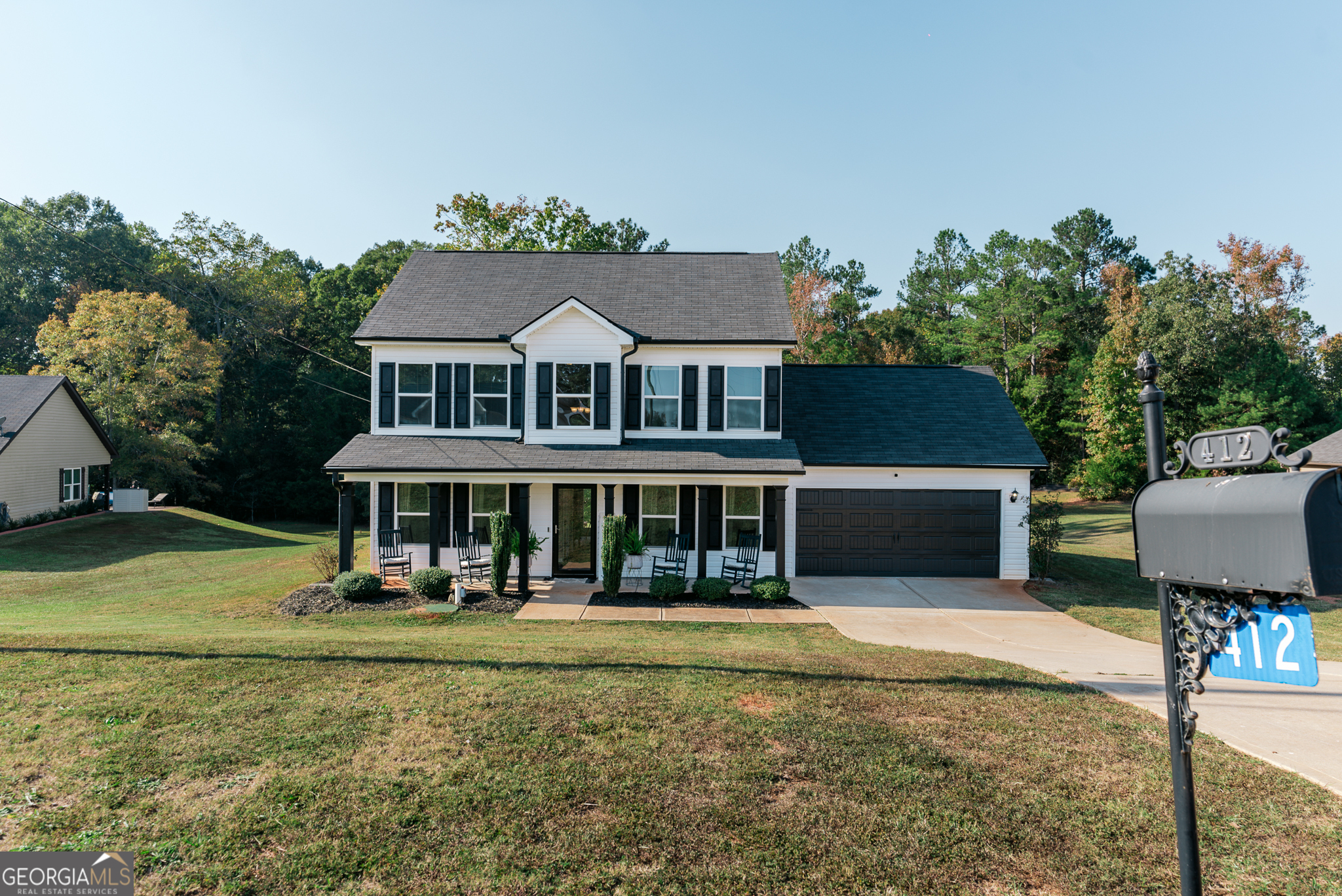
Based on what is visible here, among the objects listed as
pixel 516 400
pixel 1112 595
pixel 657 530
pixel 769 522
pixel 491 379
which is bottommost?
pixel 1112 595

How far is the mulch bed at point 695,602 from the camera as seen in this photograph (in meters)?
13.8

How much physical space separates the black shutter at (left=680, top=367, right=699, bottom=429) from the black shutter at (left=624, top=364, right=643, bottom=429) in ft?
3.35

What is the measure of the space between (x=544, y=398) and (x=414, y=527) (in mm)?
4544

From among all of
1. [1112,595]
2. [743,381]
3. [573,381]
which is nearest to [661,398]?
[743,381]

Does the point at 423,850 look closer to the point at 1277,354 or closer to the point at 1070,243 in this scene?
the point at 1277,354

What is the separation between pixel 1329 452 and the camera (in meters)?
25.0

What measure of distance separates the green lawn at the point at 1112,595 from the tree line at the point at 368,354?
15311 mm

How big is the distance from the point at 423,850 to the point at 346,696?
313 cm

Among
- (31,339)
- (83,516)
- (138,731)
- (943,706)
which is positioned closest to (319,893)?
A: (138,731)

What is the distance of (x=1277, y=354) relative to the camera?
1326 inches

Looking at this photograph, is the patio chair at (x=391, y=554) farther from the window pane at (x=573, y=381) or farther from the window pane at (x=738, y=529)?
the window pane at (x=738, y=529)

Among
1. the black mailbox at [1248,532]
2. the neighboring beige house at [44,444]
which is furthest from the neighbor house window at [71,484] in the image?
the black mailbox at [1248,532]

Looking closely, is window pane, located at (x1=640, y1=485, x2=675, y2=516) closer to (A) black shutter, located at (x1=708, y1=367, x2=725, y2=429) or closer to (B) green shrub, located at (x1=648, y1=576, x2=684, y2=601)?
(A) black shutter, located at (x1=708, y1=367, x2=725, y2=429)

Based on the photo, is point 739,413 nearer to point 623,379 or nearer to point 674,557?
point 623,379
